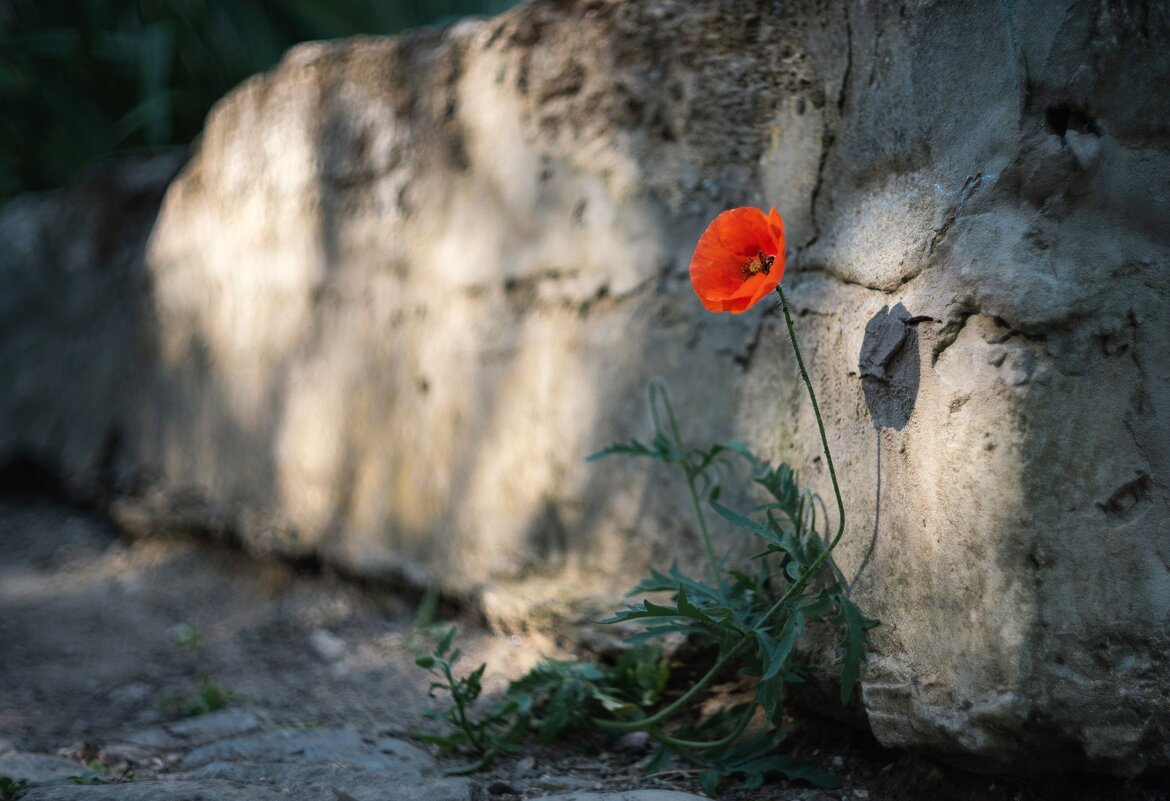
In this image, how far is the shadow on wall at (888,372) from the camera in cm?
125

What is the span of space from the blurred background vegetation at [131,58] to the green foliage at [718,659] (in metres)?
2.63

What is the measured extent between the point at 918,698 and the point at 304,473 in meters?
1.75

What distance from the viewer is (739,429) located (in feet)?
5.35

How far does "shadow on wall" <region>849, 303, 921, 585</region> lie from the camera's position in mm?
1249

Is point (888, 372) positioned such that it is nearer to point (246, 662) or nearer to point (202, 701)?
point (202, 701)

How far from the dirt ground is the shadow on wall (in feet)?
1.04

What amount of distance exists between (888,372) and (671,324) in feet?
1.79

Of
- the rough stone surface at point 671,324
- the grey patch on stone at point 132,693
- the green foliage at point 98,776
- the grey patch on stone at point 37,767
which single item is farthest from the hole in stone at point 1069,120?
the grey patch on stone at point 132,693

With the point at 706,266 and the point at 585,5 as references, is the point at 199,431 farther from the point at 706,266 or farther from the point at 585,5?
the point at 706,266

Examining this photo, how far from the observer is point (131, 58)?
3645 millimetres

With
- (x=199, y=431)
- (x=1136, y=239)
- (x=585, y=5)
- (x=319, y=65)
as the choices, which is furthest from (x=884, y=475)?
(x=199, y=431)

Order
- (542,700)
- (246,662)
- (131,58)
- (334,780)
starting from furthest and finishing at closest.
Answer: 1. (131,58)
2. (246,662)
3. (542,700)
4. (334,780)

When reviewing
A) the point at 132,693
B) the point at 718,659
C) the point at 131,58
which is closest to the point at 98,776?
the point at 132,693

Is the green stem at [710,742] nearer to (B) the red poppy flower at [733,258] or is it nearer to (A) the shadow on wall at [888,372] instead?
(A) the shadow on wall at [888,372]
